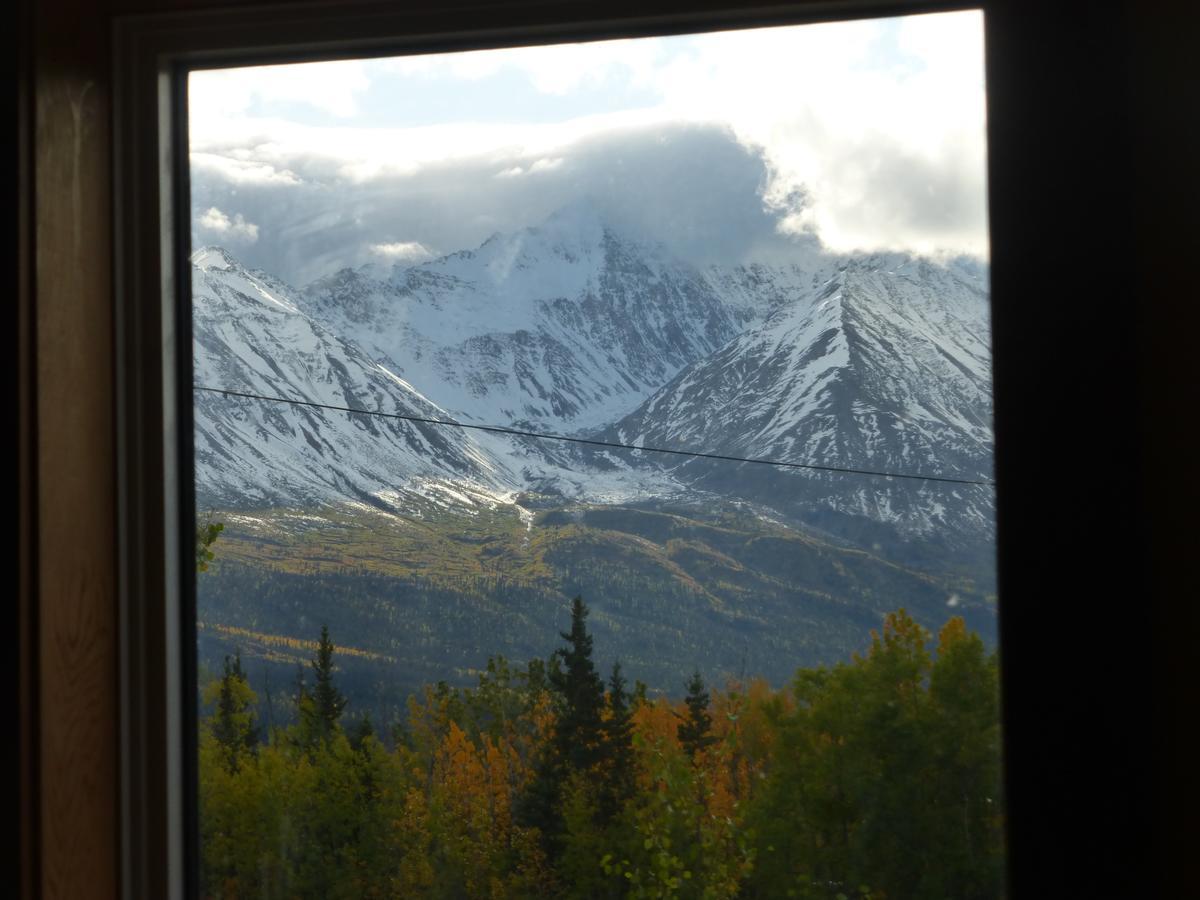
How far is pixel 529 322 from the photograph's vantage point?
1.45 metres

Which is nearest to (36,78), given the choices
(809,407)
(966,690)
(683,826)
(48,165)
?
(48,165)

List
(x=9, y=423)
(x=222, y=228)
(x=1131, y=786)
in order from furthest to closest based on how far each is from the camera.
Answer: (x=222, y=228)
(x=9, y=423)
(x=1131, y=786)

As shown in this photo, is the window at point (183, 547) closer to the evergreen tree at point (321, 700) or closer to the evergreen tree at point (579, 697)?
the evergreen tree at point (321, 700)

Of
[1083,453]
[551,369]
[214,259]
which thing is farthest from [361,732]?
→ [1083,453]

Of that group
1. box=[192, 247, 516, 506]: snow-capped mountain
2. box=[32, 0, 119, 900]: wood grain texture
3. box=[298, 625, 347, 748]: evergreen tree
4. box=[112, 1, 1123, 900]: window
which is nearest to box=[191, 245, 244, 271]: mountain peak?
box=[192, 247, 516, 506]: snow-capped mountain

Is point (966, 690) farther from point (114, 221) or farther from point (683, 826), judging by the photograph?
point (114, 221)

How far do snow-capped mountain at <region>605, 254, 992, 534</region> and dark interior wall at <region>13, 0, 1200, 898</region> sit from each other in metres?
0.11

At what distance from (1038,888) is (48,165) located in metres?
1.48

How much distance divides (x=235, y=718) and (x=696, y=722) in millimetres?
652

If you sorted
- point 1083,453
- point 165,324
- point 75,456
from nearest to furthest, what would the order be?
1. point 1083,453
2. point 75,456
3. point 165,324

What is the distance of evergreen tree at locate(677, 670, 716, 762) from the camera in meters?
1.30

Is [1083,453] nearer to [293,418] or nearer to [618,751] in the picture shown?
[618,751]

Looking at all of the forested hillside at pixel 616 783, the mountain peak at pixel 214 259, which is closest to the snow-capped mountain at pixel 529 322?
the mountain peak at pixel 214 259

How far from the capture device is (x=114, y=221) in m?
1.36
